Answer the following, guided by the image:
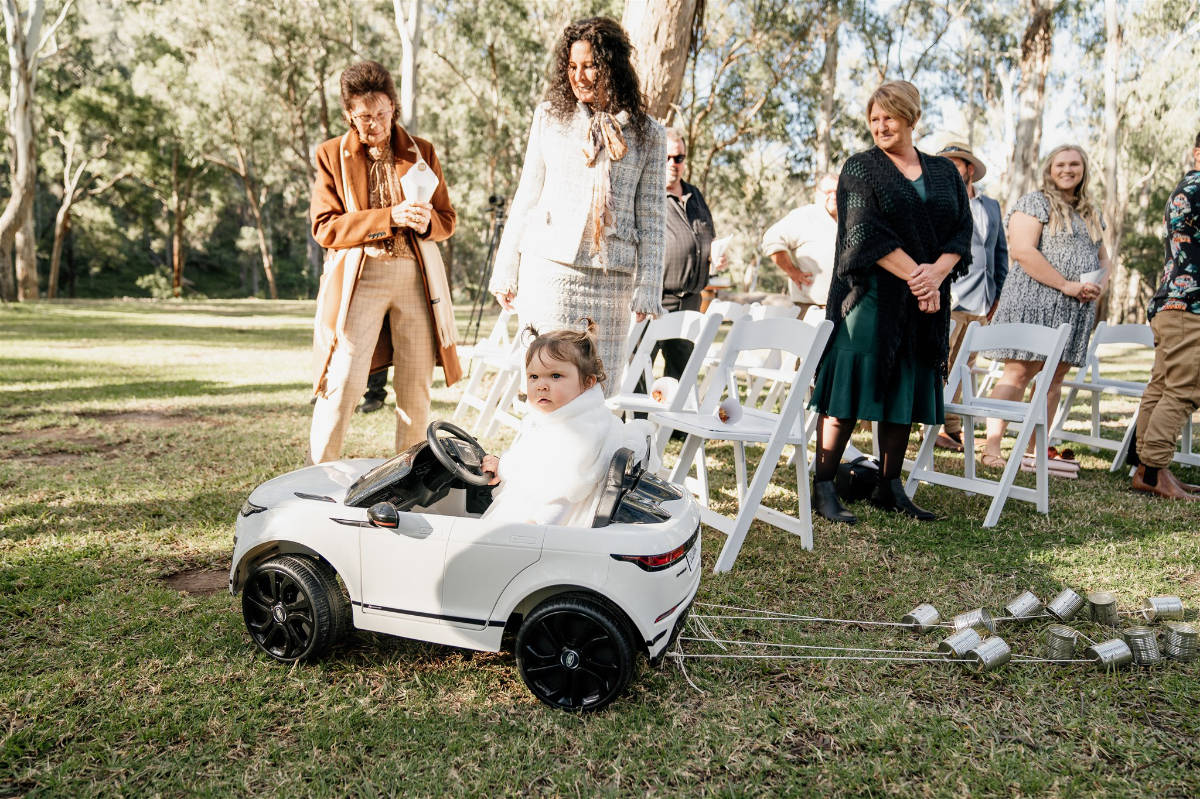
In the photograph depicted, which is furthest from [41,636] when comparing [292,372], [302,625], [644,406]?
[292,372]

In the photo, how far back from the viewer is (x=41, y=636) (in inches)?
108

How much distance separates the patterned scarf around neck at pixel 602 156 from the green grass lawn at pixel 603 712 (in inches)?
65.8

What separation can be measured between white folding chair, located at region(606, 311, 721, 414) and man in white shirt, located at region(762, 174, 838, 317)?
54.0 inches

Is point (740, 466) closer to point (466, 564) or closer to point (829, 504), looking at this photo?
point (829, 504)

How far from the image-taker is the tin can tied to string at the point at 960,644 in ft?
9.12

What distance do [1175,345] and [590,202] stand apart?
3944 mm

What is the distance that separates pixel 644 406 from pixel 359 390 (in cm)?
151

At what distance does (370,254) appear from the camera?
12.0 feet

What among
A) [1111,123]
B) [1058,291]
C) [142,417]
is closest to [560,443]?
[1058,291]

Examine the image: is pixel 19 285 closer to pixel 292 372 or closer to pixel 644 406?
pixel 292 372

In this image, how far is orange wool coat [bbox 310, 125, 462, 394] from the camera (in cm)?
362

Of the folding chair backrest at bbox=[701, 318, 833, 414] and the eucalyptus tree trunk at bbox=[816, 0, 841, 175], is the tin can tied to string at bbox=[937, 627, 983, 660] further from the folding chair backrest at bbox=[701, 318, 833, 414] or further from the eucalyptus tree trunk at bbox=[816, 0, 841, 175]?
the eucalyptus tree trunk at bbox=[816, 0, 841, 175]

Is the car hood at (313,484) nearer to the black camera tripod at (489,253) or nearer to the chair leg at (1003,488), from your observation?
the black camera tripod at (489,253)

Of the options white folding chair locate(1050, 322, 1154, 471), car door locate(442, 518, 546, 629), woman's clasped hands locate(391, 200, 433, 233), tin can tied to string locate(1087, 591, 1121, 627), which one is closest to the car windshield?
car door locate(442, 518, 546, 629)
